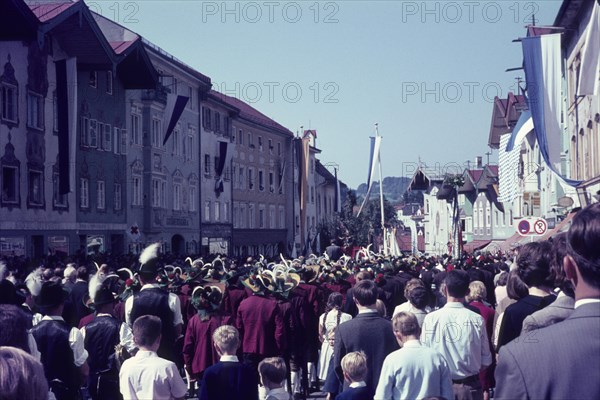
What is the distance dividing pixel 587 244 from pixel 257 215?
2568 inches

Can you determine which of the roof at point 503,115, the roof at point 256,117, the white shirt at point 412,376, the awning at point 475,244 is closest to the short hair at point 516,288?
the white shirt at point 412,376

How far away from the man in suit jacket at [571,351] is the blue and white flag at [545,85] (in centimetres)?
2206

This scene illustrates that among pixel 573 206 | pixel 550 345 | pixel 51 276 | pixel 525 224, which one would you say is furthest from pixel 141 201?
pixel 550 345

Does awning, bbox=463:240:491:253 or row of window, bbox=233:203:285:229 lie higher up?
row of window, bbox=233:203:285:229

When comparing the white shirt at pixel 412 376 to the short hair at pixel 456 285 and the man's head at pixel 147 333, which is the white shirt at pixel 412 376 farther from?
the man's head at pixel 147 333

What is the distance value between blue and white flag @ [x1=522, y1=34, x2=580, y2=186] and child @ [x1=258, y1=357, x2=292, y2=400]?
18071 millimetres

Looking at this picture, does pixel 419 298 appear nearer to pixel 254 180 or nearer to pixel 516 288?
pixel 516 288

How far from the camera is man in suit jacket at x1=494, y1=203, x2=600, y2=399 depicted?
3049 mm

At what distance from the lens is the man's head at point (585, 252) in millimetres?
3080

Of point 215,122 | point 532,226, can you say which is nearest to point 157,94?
point 215,122

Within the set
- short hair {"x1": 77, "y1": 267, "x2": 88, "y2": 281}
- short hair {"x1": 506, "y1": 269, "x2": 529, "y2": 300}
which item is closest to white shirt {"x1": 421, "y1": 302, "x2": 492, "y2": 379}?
short hair {"x1": 506, "y1": 269, "x2": 529, "y2": 300}

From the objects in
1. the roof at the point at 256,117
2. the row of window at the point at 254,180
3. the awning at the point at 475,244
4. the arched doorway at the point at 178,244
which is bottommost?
the awning at the point at 475,244

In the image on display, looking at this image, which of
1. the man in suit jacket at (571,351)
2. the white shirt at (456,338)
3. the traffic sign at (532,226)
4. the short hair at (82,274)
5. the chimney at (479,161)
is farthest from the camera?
the chimney at (479,161)

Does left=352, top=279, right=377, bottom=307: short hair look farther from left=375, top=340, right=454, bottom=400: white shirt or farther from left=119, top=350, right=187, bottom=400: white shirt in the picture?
left=119, top=350, right=187, bottom=400: white shirt
